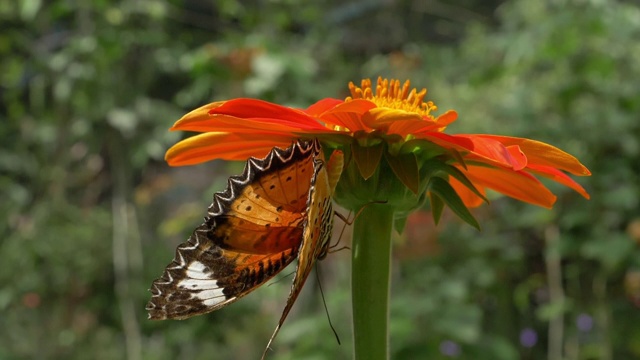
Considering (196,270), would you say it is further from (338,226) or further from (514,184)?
(338,226)

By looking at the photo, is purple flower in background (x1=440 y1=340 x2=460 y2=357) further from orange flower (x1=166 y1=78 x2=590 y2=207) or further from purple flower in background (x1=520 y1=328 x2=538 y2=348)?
orange flower (x1=166 y1=78 x2=590 y2=207)

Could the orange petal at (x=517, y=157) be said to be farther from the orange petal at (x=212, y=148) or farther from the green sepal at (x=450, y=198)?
the orange petal at (x=212, y=148)

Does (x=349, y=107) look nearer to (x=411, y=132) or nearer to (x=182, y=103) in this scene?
(x=411, y=132)

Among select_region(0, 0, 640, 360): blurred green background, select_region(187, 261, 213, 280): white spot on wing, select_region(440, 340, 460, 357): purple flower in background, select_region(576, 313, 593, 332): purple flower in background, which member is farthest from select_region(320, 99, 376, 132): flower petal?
select_region(576, 313, 593, 332): purple flower in background

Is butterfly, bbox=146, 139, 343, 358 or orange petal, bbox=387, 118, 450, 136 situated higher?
orange petal, bbox=387, 118, 450, 136

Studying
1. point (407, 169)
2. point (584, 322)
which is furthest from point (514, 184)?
point (584, 322)

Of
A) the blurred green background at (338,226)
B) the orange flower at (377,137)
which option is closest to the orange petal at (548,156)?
the orange flower at (377,137)

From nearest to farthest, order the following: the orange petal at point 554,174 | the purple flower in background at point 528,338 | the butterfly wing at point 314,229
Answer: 1. the butterfly wing at point 314,229
2. the orange petal at point 554,174
3. the purple flower in background at point 528,338
